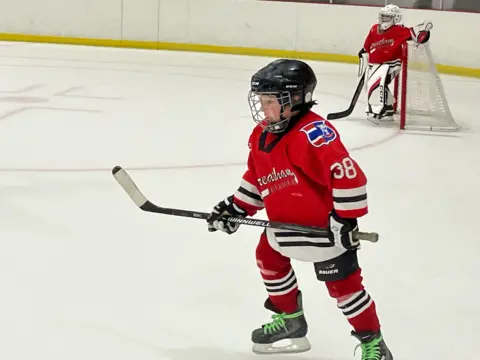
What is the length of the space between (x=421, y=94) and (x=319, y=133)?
3.67 meters

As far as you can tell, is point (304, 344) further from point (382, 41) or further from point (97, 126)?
point (382, 41)

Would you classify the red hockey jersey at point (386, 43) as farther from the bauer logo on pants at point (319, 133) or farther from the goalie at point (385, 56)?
the bauer logo on pants at point (319, 133)

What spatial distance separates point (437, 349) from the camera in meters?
1.69

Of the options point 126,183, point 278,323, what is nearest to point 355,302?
point 278,323

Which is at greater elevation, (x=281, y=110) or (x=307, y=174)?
(x=281, y=110)

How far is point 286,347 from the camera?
1.66 metres

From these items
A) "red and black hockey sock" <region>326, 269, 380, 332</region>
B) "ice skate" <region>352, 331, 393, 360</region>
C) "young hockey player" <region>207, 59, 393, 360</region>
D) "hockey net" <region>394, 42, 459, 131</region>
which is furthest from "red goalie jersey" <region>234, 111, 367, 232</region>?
"hockey net" <region>394, 42, 459, 131</region>

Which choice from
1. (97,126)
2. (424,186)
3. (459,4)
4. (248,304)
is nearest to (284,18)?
(459,4)

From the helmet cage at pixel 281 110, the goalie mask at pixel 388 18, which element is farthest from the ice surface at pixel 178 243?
the goalie mask at pixel 388 18

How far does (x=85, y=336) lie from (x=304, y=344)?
47 centimetres

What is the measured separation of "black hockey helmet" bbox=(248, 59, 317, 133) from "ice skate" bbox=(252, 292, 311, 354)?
0.40 m

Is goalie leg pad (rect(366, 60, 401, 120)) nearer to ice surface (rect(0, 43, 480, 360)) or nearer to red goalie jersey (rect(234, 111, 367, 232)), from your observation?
ice surface (rect(0, 43, 480, 360))

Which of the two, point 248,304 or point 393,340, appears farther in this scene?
point 248,304

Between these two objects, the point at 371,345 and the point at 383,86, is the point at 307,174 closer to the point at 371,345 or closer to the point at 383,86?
the point at 371,345
